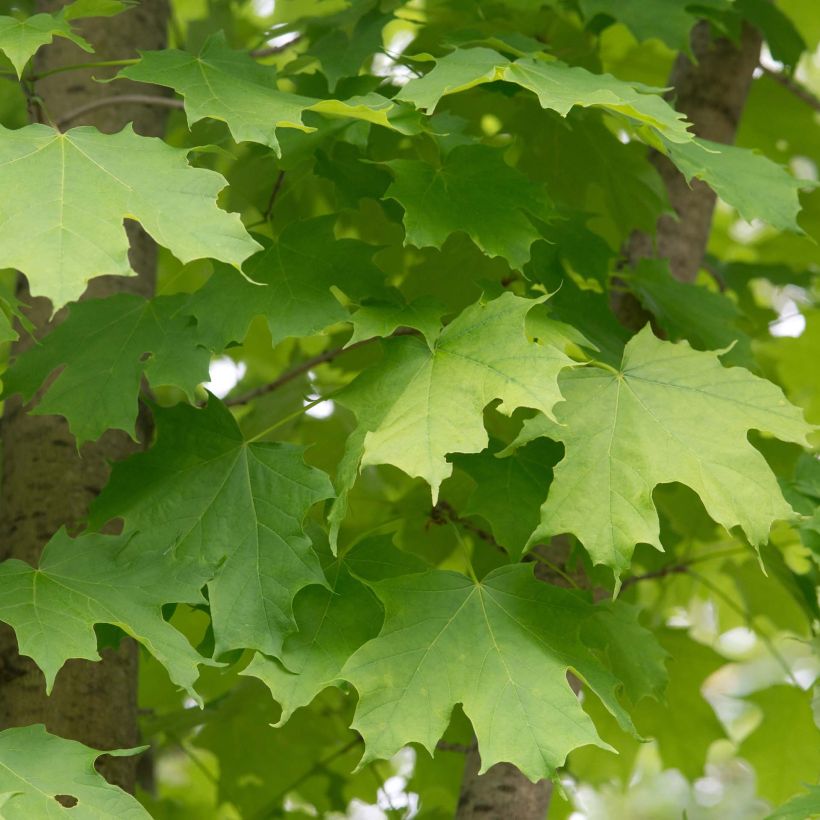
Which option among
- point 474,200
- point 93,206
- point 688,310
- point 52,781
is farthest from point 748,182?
point 52,781

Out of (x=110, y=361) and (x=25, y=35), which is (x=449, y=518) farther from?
(x=25, y=35)

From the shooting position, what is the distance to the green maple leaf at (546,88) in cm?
129

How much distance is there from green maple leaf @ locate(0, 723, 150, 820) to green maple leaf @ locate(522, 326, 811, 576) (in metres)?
0.56

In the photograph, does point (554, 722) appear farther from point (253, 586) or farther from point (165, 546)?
point (165, 546)

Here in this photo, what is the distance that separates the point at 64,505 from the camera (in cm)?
187

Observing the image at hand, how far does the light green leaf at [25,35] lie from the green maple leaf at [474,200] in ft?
1.45

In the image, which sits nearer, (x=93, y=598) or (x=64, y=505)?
(x=93, y=598)

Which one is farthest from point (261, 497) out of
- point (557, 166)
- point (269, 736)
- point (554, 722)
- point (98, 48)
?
point (98, 48)

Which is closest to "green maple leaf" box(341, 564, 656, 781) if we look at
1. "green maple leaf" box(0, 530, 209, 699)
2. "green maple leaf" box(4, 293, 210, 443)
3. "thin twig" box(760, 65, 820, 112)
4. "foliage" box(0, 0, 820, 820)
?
"foliage" box(0, 0, 820, 820)

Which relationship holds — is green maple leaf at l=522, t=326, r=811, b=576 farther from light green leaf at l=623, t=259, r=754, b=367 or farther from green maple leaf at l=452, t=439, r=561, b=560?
light green leaf at l=623, t=259, r=754, b=367

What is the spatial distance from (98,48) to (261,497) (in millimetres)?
1296

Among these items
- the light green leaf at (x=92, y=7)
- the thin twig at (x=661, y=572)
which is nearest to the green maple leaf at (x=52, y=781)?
the light green leaf at (x=92, y=7)

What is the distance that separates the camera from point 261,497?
1398 mm

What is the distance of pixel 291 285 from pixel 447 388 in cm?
32
